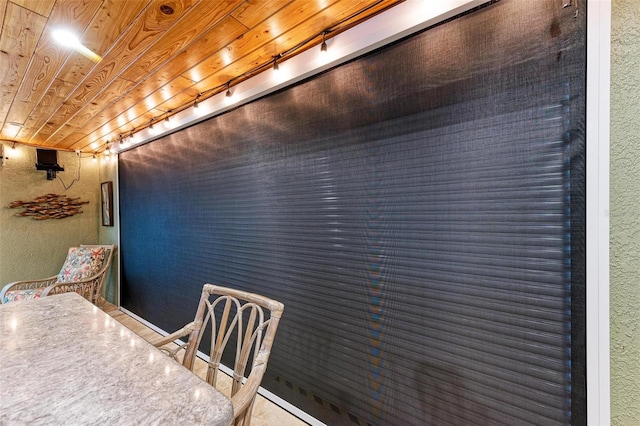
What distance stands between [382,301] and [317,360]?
0.59m

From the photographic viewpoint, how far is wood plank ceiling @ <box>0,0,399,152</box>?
121 cm

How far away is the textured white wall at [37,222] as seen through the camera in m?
3.22

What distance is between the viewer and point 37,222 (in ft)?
11.3

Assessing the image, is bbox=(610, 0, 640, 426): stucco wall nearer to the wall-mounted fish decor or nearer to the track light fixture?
the track light fixture

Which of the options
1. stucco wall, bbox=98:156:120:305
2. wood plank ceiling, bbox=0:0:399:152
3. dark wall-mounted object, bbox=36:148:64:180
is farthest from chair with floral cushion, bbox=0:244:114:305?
wood plank ceiling, bbox=0:0:399:152

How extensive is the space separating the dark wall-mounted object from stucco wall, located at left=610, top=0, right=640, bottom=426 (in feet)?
16.7

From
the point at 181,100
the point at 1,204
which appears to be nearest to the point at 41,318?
the point at 181,100

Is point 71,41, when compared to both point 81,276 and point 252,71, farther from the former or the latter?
point 81,276

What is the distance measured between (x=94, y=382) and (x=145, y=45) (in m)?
1.60

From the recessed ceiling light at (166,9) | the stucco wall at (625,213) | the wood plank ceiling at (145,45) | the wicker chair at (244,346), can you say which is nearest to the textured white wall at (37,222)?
the wood plank ceiling at (145,45)

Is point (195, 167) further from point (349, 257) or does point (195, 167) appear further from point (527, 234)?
point (527, 234)

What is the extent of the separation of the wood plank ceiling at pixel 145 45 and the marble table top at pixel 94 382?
4.57 ft

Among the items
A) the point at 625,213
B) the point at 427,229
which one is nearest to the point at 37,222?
the point at 427,229

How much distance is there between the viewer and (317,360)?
155 centimetres
